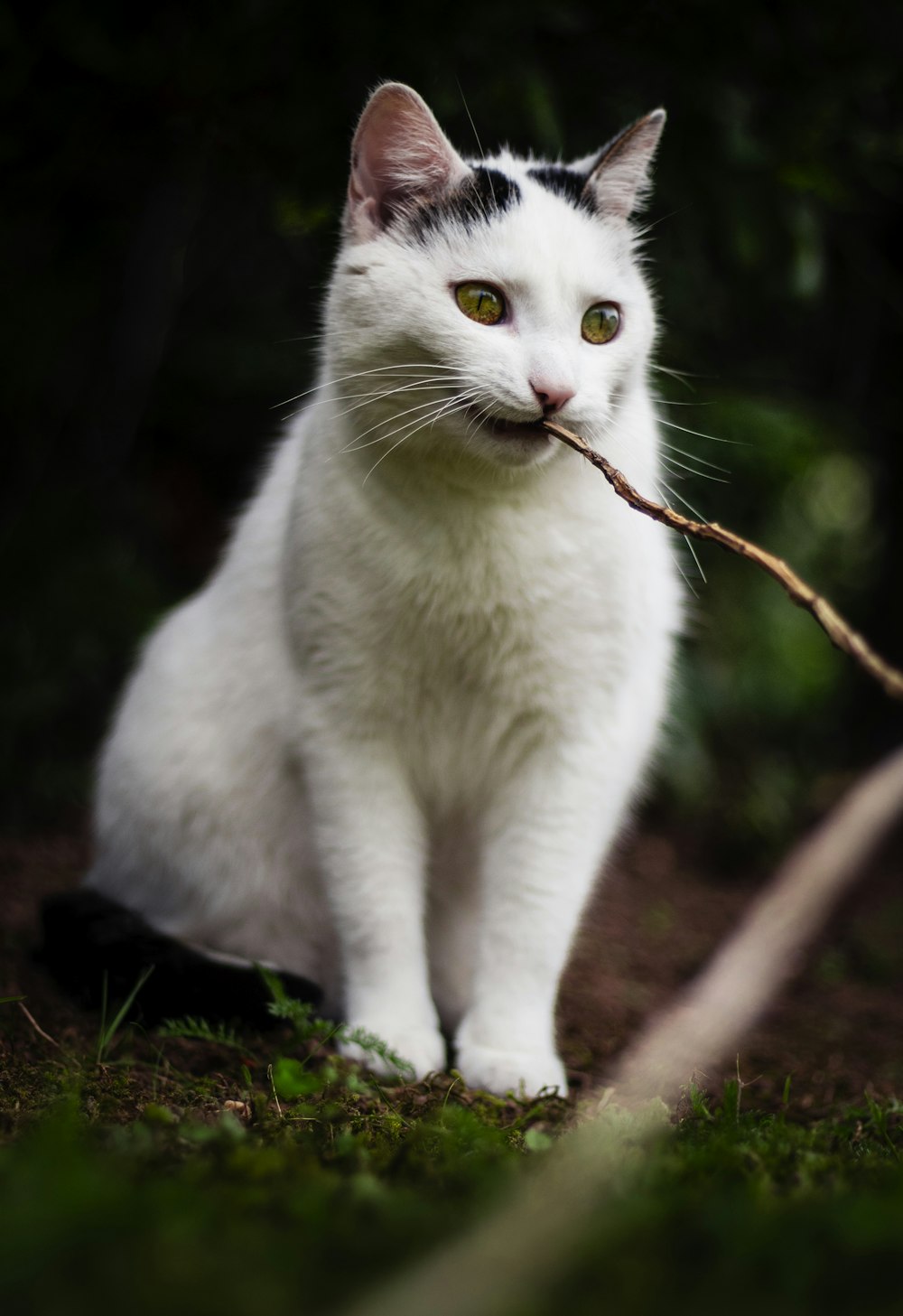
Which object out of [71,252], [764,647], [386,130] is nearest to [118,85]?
[71,252]

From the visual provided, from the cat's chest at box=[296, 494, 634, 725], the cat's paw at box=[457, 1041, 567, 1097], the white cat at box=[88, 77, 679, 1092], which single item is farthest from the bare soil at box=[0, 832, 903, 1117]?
the cat's chest at box=[296, 494, 634, 725]

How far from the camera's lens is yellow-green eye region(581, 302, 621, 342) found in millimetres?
2342

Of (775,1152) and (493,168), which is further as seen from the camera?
(493,168)

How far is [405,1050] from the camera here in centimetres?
243

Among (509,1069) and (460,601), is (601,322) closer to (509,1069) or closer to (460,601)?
(460,601)

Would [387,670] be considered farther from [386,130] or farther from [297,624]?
[386,130]

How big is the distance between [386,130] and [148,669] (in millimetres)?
1515

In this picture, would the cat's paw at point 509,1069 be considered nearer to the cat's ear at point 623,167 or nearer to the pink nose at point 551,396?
the pink nose at point 551,396

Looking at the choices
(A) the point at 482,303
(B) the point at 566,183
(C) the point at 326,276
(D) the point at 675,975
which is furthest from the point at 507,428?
(D) the point at 675,975

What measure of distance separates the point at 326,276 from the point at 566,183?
962 mm

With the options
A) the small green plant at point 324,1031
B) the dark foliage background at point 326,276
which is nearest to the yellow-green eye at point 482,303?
the dark foliage background at point 326,276

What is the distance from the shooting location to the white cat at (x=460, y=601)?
7.47 ft

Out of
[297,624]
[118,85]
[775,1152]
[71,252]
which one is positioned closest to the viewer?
[775,1152]

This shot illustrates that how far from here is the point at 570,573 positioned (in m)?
2.45
